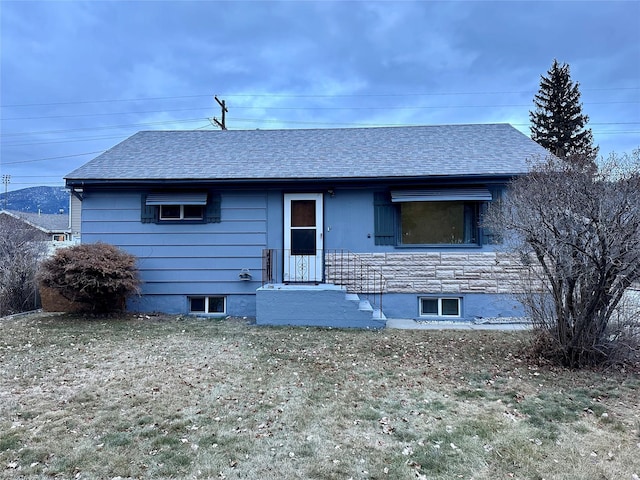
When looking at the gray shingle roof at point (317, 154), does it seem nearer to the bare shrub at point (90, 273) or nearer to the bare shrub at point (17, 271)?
the bare shrub at point (90, 273)

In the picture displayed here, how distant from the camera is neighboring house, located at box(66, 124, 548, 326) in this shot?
319 inches

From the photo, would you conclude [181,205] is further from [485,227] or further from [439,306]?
[485,227]

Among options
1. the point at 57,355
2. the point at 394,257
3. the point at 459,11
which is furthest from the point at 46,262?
the point at 459,11

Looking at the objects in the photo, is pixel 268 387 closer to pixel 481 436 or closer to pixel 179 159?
pixel 481 436

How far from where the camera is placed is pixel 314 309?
7.25 m

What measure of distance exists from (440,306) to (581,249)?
4217 millimetres

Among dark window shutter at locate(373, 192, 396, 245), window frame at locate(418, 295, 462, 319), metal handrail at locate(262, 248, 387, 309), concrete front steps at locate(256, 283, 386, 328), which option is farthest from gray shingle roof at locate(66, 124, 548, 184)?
window frame at locate(418, 295, 462, 319)

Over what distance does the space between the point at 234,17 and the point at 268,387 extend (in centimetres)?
1184

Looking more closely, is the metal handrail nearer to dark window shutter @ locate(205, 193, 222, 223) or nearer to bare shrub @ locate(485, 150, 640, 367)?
dark window shutter @ locate(205, 193, 222, 223)

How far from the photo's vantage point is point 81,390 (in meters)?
3.94

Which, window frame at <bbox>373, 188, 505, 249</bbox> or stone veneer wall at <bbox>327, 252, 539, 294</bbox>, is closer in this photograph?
window frame at <bbox>373, 188, 505, 249</bbox>

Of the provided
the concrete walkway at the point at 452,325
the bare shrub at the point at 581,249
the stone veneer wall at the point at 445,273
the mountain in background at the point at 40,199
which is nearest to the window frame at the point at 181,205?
the stone veneer wall at the point at 445,273

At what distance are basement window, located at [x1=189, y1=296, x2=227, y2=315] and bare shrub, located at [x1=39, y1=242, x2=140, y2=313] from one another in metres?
1.30

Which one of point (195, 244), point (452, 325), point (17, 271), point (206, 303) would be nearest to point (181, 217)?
point (195, 244)
